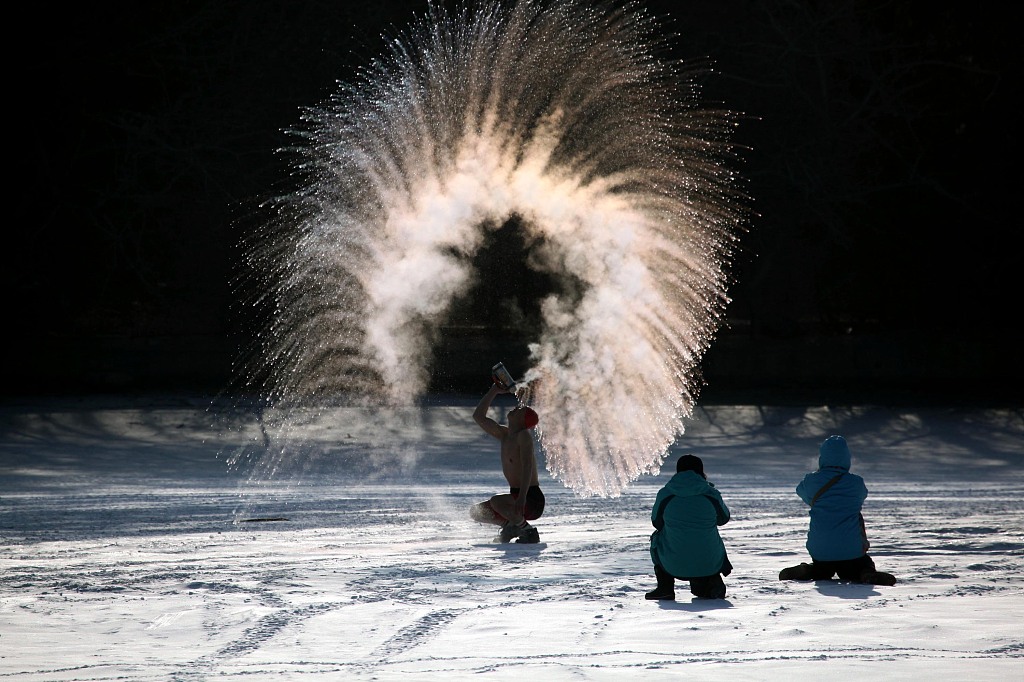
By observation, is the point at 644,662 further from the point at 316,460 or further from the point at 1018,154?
the point at 1018,154

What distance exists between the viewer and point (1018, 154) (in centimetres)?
2486

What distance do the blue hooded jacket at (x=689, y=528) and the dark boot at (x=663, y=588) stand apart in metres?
0.04

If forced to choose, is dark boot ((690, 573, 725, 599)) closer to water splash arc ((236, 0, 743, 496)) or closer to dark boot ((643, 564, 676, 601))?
dark boot ((643, 564, 676, 601))

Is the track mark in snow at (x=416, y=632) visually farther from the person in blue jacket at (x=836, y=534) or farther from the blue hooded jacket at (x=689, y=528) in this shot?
the person in blue jacket at (x=836, y=534)

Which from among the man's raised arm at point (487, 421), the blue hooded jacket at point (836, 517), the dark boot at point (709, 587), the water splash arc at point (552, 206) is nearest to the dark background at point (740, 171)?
the water splash arc at point (552, 206)

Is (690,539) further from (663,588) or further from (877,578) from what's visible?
(877,578)

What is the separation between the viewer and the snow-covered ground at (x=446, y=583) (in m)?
5.97

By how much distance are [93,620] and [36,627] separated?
1.00 ft

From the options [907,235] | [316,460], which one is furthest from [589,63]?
[907,235]

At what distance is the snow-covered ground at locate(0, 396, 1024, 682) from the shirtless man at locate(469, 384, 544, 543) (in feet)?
→ 0.70

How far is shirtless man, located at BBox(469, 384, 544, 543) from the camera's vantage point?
32.1 ft

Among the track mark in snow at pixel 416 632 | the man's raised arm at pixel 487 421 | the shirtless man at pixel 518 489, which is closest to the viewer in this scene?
the track mark in snow at pixel 416 632

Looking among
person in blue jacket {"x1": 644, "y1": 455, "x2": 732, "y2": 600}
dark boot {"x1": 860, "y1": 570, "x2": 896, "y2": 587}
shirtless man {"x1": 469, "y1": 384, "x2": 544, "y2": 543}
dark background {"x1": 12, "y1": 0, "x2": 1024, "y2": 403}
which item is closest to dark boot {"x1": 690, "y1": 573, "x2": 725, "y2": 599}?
person in blue jacket {"x1": 644, "y1": 455, "x2": 732, "y2": 600}

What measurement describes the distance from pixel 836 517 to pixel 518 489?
2755 millimetres
